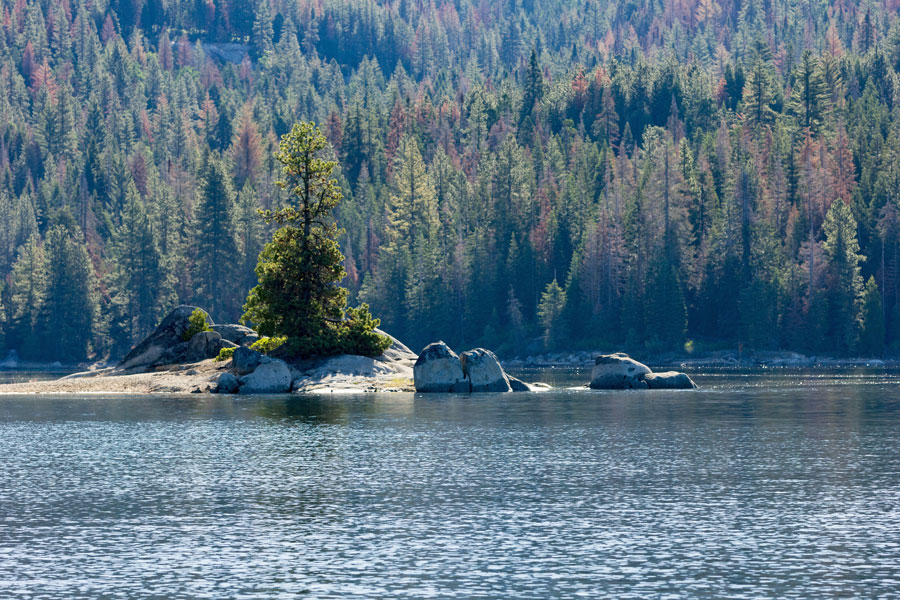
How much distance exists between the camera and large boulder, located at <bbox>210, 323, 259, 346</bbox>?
8756 cm

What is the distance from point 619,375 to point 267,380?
71.9ft

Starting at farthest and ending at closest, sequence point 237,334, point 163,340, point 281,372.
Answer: point 237,334 < point 163,340 < point 281,372

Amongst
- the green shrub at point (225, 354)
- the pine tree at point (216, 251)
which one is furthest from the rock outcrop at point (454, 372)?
the pine tree at point (216, 251)

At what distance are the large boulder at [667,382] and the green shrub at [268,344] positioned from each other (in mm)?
23288

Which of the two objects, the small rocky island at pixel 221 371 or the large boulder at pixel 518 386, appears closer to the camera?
the small rocky island at pixel 221 371

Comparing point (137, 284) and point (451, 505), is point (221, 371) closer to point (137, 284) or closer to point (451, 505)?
point (451, 505)

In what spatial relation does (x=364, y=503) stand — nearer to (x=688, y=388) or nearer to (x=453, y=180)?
(x=688, y=388)

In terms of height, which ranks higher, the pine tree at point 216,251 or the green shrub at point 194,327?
the pine tree at point 216,251

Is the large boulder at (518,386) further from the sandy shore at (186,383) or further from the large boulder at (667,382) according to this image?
the large boulder at (667,382)

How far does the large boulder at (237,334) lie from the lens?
87.6m

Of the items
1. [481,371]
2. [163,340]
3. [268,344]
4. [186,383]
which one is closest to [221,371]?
[186,383]

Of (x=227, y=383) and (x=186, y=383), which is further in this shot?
(x=186, y=383)

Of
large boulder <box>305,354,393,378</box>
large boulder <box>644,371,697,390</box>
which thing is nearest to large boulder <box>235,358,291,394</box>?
large boulder <box>305,354,393,378</box>

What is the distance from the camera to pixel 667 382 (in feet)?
269
